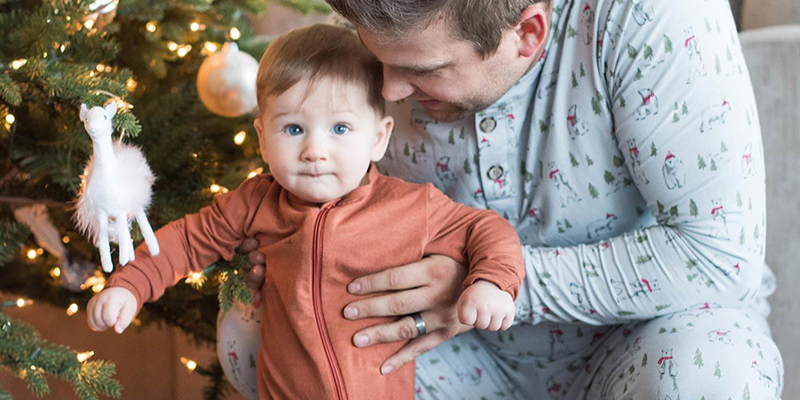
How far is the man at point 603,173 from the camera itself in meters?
1.06

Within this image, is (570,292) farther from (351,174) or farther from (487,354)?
(351,174)

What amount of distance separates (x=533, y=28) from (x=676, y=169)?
28cm

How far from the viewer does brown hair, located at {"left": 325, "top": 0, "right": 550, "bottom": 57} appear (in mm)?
999

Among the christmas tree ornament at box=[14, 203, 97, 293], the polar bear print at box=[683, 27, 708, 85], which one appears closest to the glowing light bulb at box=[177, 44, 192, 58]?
the christmas tree ornament at box=[14, 203, 97, 293]

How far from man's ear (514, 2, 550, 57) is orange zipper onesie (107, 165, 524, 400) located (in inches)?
9.6

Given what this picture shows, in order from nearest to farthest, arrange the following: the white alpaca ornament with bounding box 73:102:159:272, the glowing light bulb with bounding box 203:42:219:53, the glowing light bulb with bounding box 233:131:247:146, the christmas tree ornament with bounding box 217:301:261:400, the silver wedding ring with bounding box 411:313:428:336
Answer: the white alpaca ornament with bounding box 73:102:159:272, the silver wedding ring with bounding box 411:313:428:336, the christmas tree ornament with bounding box 217:301:261:400, the glowing light bulb with bounding box 233:131:247:146, the glowing light bulb with bounding box 203:42:219:53

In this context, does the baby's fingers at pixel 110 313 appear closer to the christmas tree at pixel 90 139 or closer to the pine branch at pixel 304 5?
the christmas tree at pixel 90 139

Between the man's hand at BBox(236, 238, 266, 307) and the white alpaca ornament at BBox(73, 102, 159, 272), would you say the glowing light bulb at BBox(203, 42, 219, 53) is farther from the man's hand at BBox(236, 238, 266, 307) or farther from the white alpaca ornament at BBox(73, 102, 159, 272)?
the white alpaca ornament at BBox(73, 102, 159, 272)

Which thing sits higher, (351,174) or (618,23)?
(618,23)

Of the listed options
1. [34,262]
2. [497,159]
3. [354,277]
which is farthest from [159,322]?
[497,159]

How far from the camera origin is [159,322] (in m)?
1.65

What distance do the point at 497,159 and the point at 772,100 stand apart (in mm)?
642

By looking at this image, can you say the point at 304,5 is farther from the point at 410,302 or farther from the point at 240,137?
the point at 410,302

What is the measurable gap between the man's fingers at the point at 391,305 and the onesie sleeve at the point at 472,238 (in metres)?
0.07
